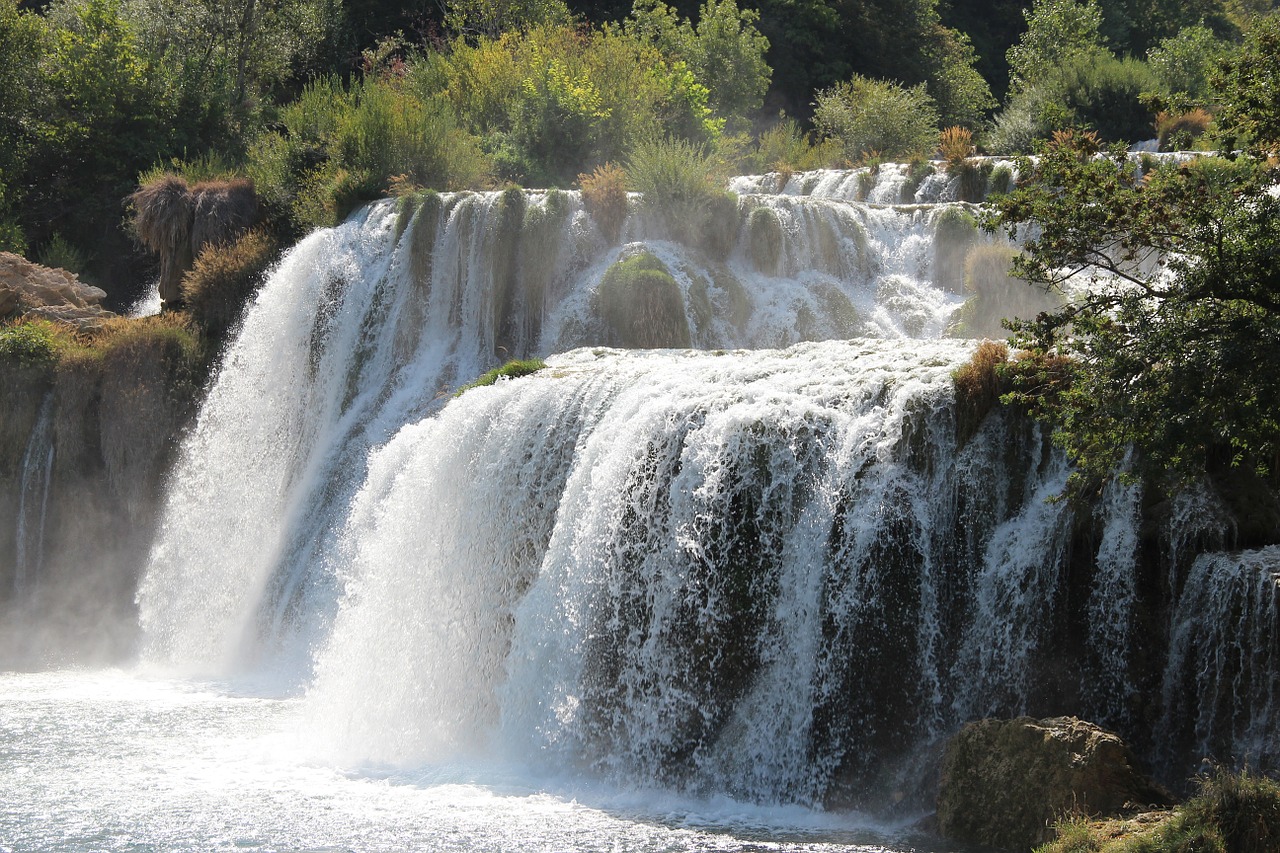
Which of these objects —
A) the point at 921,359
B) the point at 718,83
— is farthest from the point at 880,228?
the point at 718,83

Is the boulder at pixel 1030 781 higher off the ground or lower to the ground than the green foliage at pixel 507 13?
lower

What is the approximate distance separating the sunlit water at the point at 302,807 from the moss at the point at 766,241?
9.48 meters

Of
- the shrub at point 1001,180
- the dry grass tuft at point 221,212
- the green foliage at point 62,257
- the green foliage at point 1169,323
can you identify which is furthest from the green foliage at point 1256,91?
the green foliage at point 62,257

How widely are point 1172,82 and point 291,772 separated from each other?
83.5 ft

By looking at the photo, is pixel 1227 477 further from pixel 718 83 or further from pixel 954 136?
pixel 718 83

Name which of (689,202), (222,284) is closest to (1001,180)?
(689,202)

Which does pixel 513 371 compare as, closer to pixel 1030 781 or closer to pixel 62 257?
pixel 1030 781

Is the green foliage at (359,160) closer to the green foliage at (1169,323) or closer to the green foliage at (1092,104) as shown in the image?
the green foliage at (1092,104)

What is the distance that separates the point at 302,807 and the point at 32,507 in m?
10.9

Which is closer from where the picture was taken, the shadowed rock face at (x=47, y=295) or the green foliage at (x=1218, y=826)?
the green foliage at (x=1218, y=826)

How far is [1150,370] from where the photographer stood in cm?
878

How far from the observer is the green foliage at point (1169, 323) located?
27.5 feet

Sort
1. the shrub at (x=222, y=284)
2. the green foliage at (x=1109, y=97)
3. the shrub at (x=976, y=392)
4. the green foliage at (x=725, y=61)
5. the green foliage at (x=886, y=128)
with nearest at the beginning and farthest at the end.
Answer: the shrub at (x=976, y=392) < the shrub at (x=222, y=284) < the green foliage at (x=1109, y=97) < the green foliage at (x=886, y=128) < the green foliage at (x=725, y=61)

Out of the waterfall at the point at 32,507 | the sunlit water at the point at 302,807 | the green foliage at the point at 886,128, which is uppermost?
the green foliage at the point at 886,128
